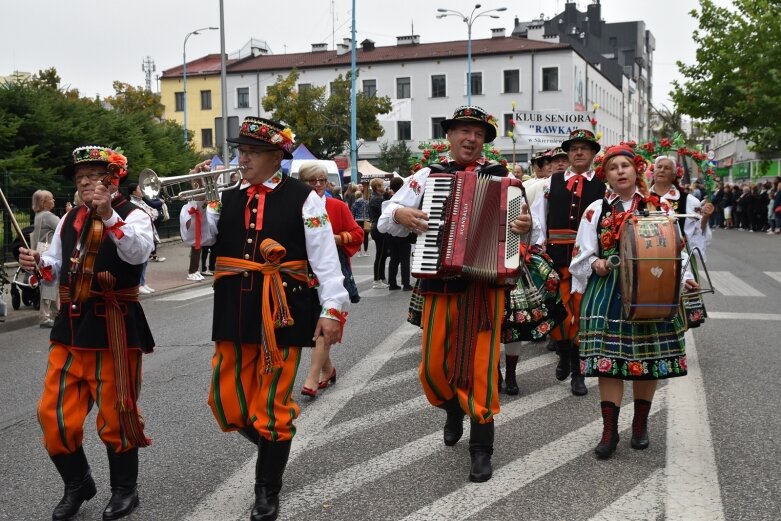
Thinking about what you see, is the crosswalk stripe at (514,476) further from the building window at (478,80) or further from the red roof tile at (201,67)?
the red roof tile at (201,67)

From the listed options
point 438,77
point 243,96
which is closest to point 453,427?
point 438,77

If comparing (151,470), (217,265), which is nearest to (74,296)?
(217,265)

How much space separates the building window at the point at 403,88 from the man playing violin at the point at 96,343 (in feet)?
187

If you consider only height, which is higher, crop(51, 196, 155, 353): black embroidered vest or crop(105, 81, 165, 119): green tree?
crop(105, 81, 165, 119): green tree

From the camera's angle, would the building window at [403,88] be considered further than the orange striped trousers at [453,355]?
Yes

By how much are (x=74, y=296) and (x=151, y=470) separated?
4.12ft

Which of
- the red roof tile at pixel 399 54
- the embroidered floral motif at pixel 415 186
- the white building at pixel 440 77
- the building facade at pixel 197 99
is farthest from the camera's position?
the building facade at pixel 197 99

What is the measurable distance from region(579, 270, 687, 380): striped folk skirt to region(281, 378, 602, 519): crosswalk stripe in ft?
2.00

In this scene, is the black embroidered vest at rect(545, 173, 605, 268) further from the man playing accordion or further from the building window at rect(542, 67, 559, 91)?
the building window at rect(542, 67, 559, 91)

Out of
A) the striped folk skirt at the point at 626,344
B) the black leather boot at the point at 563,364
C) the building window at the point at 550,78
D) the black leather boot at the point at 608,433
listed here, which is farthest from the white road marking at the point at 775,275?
the building window at the point at 550,78

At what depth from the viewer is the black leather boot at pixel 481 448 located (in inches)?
182

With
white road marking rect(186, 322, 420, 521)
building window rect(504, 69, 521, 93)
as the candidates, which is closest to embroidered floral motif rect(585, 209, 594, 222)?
white road marking rect(186, 322, 420, 521)

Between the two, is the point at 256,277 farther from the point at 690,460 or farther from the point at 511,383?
the point at 511,383

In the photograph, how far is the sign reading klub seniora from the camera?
18500mm
